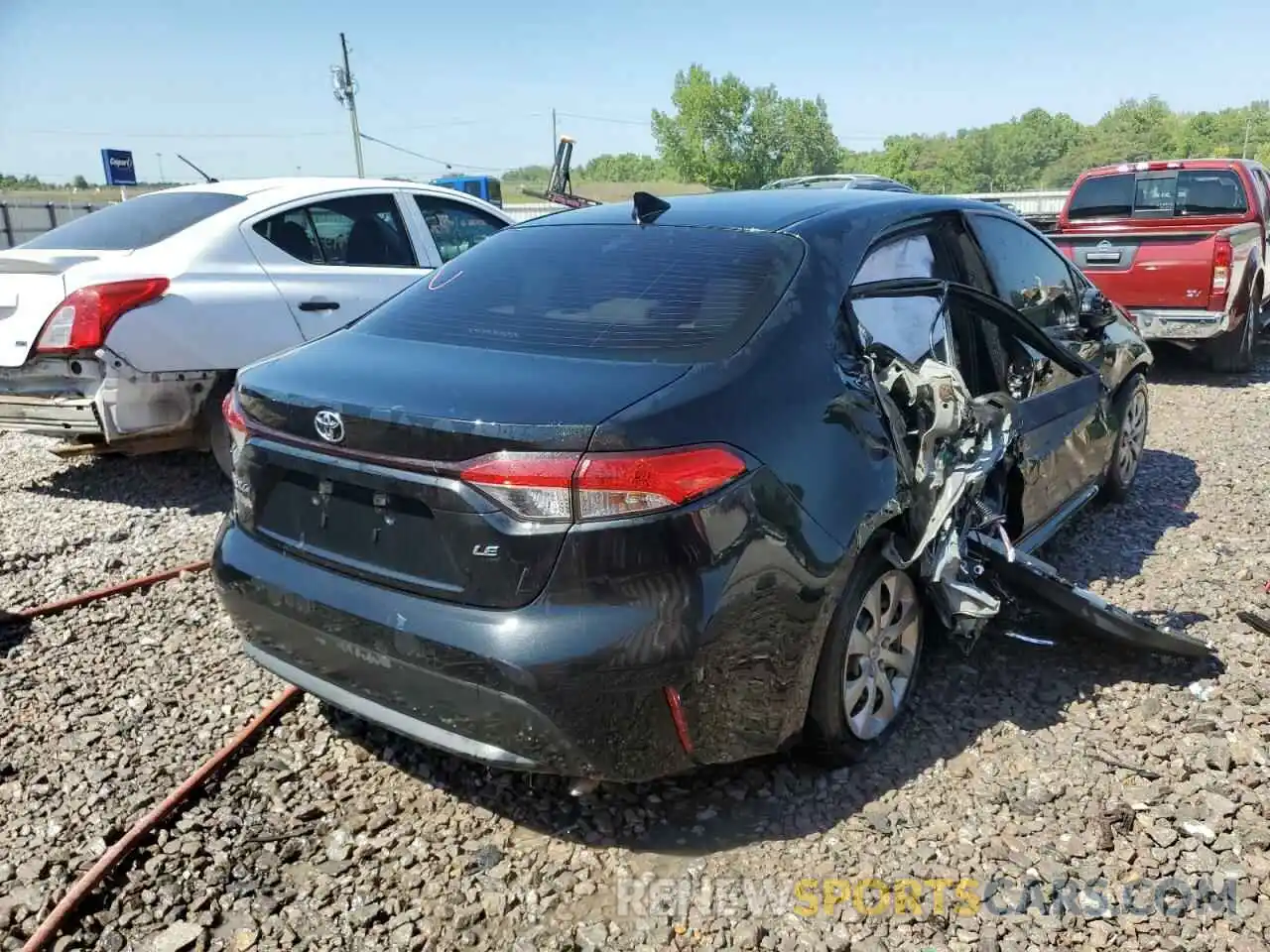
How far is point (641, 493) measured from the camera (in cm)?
223

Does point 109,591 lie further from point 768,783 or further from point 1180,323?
point 1180,323

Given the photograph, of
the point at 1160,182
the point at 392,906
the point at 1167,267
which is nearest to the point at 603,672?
the point at 392,906

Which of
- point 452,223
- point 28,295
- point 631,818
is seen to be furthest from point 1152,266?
point 28,295

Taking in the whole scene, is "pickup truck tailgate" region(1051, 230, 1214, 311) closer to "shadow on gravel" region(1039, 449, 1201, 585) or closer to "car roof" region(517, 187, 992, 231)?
"shadow on gravel" region(1039, 449, 1201, 585)

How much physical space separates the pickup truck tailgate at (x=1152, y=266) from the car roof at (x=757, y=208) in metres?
5.65

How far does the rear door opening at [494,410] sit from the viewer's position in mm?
2242

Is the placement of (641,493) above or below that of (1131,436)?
above

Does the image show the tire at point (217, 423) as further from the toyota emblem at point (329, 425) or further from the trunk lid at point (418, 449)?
the toyota emblem at point (329, 425)

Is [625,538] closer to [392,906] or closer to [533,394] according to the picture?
[533,394]

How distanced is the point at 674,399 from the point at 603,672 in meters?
0.67

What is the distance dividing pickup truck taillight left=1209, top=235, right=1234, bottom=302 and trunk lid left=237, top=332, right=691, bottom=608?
7.61 m

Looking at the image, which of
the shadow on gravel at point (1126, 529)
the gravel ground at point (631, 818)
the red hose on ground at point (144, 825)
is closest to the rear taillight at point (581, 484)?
the gravel ground at point (631, 818)

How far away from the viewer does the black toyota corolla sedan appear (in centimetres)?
225

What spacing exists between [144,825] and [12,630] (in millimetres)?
1786
